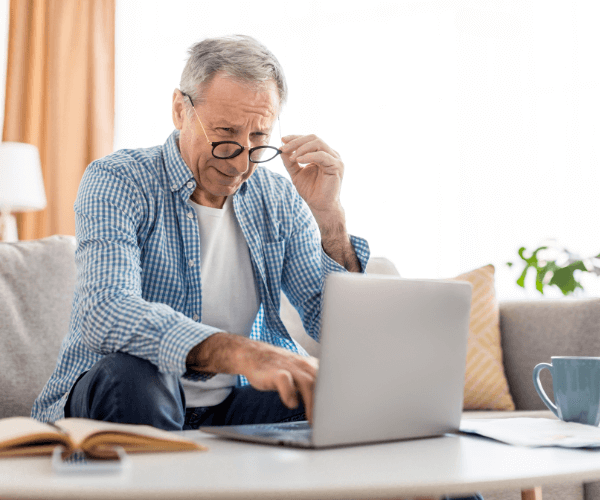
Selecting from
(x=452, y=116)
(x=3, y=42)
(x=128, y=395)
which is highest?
(x=3, y=42)

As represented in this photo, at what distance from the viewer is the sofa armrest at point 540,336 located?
1.79m

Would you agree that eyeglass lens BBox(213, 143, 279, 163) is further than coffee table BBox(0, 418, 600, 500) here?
Yes

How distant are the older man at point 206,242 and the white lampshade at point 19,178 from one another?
176 cm

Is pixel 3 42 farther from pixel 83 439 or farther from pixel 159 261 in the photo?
pixel 83 439

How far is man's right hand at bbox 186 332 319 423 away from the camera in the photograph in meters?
0.75

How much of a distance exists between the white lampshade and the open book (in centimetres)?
244

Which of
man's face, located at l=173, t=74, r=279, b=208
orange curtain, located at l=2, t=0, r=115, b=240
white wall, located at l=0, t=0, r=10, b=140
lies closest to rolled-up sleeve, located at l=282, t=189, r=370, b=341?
man's face, located at l=173, t=74, r=279, b=208

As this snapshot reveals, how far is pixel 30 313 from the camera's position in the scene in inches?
62.1

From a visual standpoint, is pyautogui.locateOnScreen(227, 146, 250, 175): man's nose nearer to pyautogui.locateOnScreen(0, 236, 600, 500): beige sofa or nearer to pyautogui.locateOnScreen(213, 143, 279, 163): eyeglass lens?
pyautogui.locateOnScreen(213, 143, 279, 163): eyeglass lens

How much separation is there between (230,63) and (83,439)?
91 cm

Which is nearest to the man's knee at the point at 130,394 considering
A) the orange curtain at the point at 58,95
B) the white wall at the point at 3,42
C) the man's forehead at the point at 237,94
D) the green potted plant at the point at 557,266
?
the man's forehead at the point at 237,94

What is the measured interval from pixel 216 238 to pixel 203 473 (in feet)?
2.90

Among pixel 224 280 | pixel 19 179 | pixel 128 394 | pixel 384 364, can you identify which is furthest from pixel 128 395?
pixel 19 179

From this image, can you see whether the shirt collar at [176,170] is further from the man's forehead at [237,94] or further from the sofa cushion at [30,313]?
the sofa cushion at [30,313]
